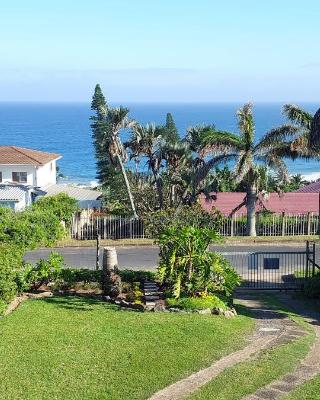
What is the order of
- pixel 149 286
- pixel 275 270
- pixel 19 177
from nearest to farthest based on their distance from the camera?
Answer: pixel 149 286
pixel 275 270
pixel 19 177

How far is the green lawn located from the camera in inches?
520

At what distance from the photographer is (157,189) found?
1550 inches

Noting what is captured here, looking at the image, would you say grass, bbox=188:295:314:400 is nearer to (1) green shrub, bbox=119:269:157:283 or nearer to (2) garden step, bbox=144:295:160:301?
(2) garden step, bbox=144:295:160:301

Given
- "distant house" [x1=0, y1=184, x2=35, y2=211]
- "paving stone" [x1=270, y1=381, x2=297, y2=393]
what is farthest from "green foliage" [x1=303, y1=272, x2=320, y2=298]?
"distant house" [x1=0, y1=184, x2=35, y2=211]

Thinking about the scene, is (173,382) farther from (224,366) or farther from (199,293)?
(199,293)

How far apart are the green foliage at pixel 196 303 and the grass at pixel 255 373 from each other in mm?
3171

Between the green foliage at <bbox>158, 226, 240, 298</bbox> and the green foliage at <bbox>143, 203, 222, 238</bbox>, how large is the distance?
5.76 feet

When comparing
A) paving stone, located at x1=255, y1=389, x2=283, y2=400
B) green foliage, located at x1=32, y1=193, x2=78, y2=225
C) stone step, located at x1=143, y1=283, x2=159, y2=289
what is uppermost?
green foliage, located at x1=32, y1=193, x2=78, y2=225

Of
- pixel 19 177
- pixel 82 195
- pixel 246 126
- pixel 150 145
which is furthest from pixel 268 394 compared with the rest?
pixel 19 177

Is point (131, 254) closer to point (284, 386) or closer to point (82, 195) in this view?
point (284, 386)

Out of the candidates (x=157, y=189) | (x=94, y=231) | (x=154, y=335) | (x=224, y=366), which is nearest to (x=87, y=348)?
(x=154, y=335)

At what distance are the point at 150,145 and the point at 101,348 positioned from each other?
79.6 ft

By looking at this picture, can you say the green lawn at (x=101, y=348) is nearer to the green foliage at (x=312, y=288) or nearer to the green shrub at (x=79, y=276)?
the green shrub at (x=79, y=276)

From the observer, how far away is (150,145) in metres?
38.8
